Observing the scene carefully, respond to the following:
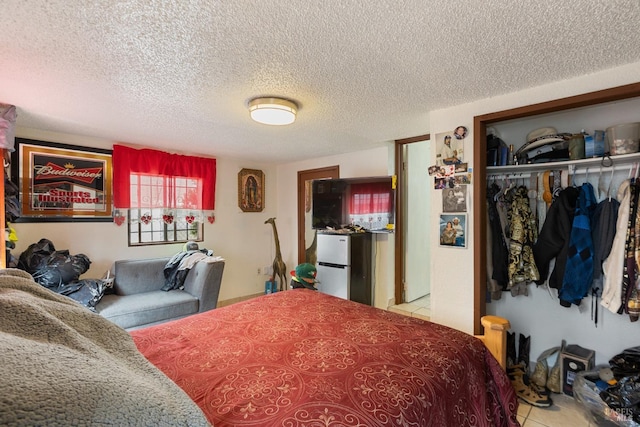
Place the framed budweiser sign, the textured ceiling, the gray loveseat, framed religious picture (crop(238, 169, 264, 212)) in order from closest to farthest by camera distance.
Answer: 1. the textured ceiling
2. the gray loveseat
3. the framed budweiser sign
4. framed religious picture (crop(238, 169, 264, 212))

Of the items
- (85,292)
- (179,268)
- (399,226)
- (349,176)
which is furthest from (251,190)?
(85,292)

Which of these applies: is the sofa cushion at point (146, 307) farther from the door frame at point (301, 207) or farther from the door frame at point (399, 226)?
the door frame at point (399, 226)

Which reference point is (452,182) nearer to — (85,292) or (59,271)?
(85,292)

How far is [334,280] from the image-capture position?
362 cm

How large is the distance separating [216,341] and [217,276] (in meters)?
1.93

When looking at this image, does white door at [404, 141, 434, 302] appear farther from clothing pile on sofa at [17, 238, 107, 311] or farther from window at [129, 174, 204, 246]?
clothing pile on sofa at [17, 238, 107, 311]

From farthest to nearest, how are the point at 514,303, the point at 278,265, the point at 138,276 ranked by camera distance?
the point at 278,265, the point at 138,276, the point at 514,303

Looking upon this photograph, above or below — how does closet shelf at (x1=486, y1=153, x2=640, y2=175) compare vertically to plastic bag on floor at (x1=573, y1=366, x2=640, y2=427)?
above

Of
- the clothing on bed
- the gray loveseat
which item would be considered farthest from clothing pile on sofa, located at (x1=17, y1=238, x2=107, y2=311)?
the clothing on bed

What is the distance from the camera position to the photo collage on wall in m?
2.30

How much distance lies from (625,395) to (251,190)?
14.8 ft

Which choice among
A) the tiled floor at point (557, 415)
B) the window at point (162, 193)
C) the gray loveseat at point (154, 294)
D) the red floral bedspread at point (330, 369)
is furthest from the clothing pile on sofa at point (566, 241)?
the window at point (162, 193)

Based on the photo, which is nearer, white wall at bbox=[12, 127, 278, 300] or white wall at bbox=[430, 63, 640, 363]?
white wall at bbox=[430, 63, 640, 363]

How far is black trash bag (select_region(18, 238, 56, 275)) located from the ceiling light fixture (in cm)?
248
